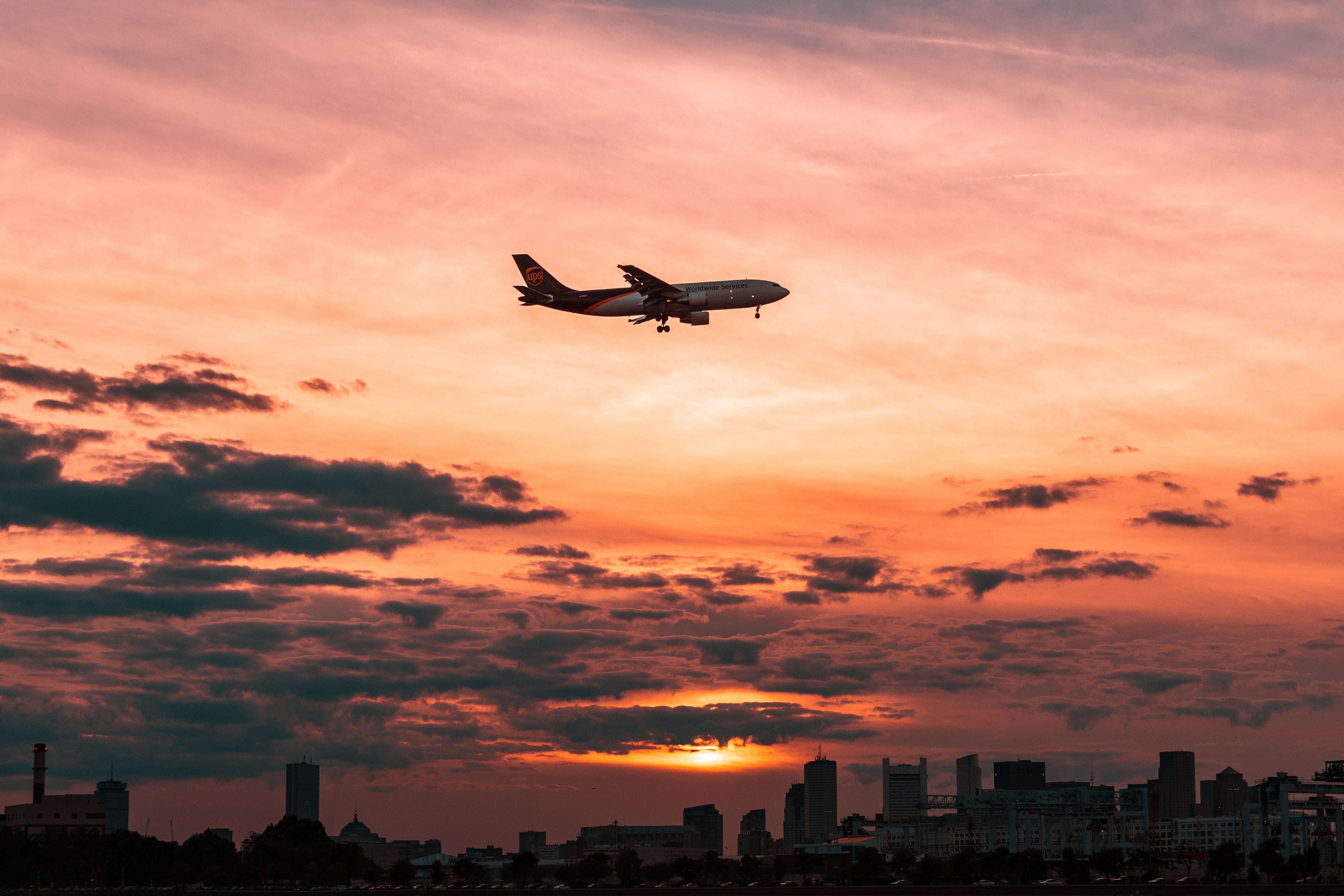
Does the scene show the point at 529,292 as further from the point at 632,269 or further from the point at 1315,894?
the point at 1315,894

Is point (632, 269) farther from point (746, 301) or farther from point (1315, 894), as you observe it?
point (1315, 894)

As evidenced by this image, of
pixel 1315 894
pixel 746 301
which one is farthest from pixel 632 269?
pixel 1315 894

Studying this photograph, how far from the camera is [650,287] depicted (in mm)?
189375

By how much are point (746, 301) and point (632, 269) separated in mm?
18805

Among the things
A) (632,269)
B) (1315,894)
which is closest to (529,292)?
(632,269)

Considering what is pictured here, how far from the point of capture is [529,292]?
650 feet

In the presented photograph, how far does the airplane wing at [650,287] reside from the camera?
18675cm

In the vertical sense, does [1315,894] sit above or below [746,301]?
below

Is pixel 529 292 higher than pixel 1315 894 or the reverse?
higher

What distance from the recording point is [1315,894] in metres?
199

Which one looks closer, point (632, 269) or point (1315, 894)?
point (632, 269)

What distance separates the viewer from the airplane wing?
613ft

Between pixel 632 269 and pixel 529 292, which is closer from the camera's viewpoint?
pixel 632 269

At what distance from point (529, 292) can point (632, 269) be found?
62.1 feet
